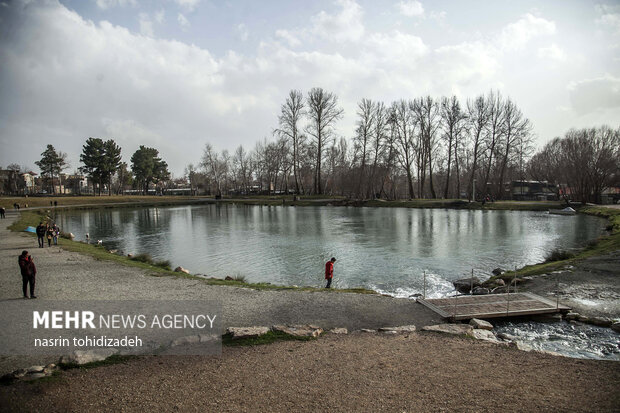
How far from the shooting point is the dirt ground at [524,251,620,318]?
1101 centimetres

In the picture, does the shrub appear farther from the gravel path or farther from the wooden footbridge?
the wooden footbridge

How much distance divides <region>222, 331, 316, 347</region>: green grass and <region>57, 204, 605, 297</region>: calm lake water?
22.6ft

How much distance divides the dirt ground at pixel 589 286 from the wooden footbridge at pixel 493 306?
36.2 inches

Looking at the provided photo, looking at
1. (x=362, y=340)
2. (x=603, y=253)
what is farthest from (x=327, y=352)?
(x=603, y=253)

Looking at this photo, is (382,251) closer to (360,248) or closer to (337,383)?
(360,248)

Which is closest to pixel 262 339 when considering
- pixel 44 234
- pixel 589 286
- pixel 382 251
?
pixel 589 286

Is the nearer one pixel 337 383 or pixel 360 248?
pixel 337 383

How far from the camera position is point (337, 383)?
6.21m

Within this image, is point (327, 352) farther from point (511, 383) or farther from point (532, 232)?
point (532, 232)

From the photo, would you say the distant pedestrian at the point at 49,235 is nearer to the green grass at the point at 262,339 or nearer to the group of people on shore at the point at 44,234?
the group of people on shore at the point at 44,234

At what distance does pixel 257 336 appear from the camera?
27.3 feet

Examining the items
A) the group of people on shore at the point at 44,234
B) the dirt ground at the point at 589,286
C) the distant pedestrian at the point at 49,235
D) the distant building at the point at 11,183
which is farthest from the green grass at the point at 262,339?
the distant building at the point at 11,183

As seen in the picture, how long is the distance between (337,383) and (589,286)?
12.0 m

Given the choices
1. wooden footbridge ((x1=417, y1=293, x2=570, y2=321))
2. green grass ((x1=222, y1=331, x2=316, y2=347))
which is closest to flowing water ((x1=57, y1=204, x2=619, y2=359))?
wooden footbridge ((x1=417, y1=293, x2=570, y2=321))
